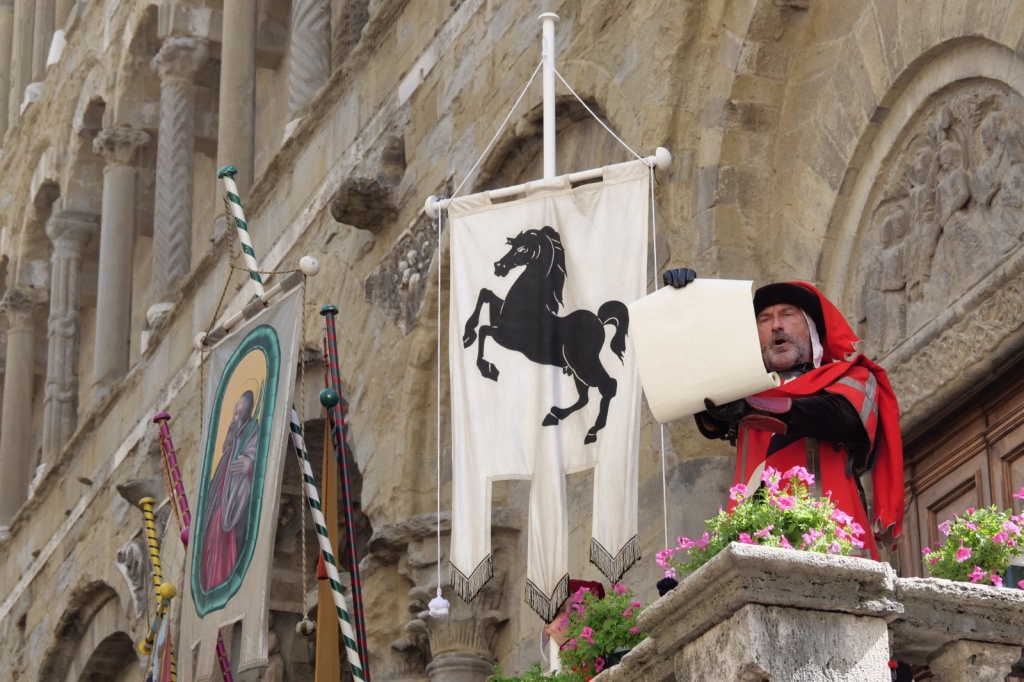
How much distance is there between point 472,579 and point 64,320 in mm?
14576

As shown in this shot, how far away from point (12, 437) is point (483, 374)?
48.1 ft

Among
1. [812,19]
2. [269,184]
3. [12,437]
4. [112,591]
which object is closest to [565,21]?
[812,19]

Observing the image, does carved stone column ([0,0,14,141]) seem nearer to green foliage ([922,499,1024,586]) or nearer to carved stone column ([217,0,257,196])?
carved stone column ([217,0,257,196])

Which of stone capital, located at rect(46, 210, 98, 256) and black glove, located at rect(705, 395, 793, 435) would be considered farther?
stone capital, located at rect(46, 210, 98, 256)

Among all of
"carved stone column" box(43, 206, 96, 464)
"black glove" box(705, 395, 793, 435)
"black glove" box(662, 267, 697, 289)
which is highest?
"carved stone column" box(43, 206, 96, 464)

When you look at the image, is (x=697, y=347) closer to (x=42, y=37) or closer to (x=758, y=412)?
(x=758, y=412)

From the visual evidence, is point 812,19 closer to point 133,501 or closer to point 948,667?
point 948,667

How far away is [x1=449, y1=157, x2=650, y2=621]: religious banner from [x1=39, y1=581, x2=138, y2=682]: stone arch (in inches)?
346

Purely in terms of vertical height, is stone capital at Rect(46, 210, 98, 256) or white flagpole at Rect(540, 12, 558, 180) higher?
stone capital at Rect(46, 210, 98, 256)

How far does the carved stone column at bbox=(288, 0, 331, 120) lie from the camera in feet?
53.2

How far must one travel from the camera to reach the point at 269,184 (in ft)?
50.1

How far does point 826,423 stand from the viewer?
272 inches

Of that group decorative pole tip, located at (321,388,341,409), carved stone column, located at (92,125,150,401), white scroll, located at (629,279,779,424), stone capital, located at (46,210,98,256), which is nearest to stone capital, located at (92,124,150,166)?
carved stone column, located at (92,125,150,401)

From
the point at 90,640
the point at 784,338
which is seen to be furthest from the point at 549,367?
→ the point at 90,640
